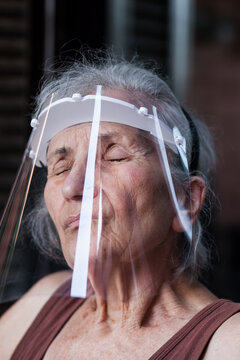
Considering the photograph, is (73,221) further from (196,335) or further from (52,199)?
(196,335)

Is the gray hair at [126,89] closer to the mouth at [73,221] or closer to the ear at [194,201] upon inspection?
the ear at [194,201]

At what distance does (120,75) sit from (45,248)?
1.42 feet

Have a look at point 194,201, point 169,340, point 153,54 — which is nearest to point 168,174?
point 194,201

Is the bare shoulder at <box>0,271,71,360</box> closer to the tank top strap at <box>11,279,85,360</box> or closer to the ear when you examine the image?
the tank top strap at <box>11,279,85,360</box>

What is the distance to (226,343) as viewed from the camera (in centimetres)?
100

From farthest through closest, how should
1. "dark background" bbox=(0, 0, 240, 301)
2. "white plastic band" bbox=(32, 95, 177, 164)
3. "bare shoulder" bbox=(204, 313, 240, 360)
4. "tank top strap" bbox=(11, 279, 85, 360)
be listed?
"dark background" bbox=(0, 0, 240, 301) < "tank top strap" bbox=(11, 279, 85, 360) < "white plastic band" bbox=(32, 95, 177, 164) < "bare shoulder" bbox=(204, 313, 240, 360)

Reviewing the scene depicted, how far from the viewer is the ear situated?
1147mm

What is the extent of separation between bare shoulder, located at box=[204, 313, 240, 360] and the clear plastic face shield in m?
0.17

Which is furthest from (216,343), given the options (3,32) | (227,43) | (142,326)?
(227,43)

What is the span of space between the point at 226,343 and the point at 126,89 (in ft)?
1.83

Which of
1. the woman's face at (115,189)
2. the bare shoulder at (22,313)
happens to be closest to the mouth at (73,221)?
the woman's face at (115,189)

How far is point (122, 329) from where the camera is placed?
112 centimetres

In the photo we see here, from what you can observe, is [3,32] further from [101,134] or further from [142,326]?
[142,326]

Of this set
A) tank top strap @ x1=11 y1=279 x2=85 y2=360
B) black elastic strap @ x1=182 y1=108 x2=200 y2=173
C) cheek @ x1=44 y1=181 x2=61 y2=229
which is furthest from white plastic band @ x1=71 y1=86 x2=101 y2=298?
black elastic strap @ x1=182 y1=108 x2=200 y2=173
